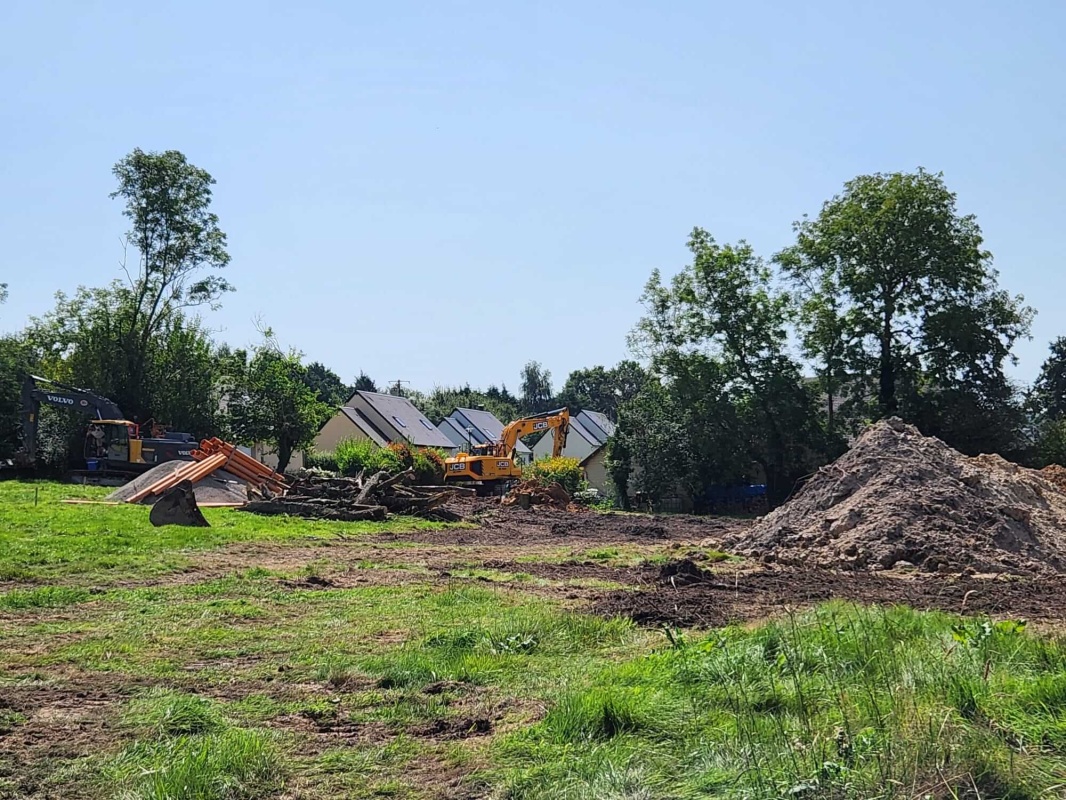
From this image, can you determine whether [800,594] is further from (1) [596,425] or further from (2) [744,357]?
(1) [596,425]

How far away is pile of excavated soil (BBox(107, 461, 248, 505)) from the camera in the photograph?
22.8m

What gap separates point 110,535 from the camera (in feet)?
47.3

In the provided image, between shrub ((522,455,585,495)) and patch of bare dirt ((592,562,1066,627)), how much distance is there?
23.3 metres

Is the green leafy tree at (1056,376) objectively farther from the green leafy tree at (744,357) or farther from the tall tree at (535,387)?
the tall tree at (535,387)

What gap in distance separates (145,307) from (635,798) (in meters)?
45.1

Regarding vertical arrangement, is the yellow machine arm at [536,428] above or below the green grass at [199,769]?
above

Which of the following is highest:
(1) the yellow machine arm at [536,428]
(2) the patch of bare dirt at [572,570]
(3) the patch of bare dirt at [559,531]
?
(1) the yellow machine arm at [536,428]

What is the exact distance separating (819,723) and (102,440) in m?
32.3

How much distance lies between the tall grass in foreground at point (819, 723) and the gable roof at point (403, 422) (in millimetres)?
52380

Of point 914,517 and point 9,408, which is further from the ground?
point 9,408

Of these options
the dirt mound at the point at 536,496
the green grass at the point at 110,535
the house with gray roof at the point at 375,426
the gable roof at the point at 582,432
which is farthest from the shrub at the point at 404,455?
the gable roof at the point at 582,432

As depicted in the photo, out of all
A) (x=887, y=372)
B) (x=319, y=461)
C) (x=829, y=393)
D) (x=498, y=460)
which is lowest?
(x=319, y=461)

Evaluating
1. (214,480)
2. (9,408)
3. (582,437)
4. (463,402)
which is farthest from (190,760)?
(463,402)

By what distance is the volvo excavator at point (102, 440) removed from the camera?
30.8 m
